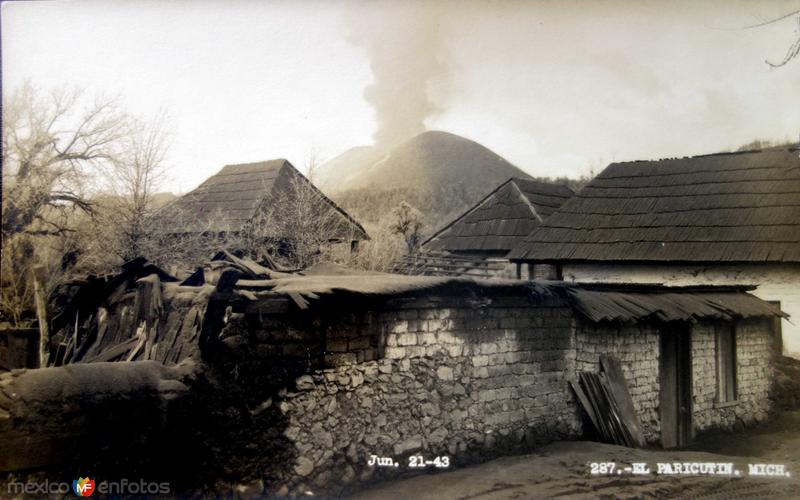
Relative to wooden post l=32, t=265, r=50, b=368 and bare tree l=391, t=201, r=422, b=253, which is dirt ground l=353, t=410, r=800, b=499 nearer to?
wooden post l=32, t=265, r=50, b=368

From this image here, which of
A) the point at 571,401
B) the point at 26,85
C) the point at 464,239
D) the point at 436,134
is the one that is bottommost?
the point at 571,401

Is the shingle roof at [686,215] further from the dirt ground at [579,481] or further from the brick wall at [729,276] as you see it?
the dirt ground at [579,481]

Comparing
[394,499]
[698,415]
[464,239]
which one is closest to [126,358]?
[394,499]

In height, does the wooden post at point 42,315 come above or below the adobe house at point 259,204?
below

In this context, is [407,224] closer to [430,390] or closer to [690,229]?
[690,229]

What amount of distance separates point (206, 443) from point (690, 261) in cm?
1079

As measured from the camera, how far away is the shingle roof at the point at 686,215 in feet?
37.9

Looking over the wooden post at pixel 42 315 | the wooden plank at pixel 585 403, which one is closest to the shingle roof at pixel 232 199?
the wooden post at pixel 42 315

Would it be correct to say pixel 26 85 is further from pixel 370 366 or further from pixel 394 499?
pixel 394 499

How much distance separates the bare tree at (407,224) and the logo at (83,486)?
13190 mm

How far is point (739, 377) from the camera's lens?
30.1ft

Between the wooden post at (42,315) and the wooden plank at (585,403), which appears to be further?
the wooden plank at (585,403)

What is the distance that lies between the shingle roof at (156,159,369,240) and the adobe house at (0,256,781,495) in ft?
15.1

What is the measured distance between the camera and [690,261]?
38.9 ft
